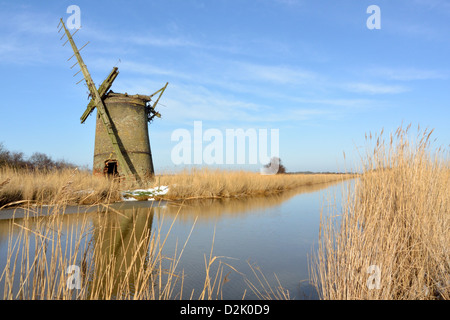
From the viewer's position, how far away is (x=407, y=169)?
10.9 ft

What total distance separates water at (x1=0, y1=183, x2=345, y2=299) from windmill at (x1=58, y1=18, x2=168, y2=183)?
395cm

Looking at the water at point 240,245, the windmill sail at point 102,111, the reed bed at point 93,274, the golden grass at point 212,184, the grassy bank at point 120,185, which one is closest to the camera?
the reed bed at point 93,274

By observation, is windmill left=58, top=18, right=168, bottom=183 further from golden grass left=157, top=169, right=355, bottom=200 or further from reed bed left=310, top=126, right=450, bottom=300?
reed bed left=310, top=126, right=450, bottom=300

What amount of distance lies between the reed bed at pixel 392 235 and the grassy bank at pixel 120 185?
4118mm

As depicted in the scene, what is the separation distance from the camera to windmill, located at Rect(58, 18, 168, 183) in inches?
453

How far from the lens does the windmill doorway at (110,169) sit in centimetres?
1155

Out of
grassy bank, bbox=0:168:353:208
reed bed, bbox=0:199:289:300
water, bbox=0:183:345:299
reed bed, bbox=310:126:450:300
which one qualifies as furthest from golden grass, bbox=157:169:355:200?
reed bed, bbox=310:126:450:300

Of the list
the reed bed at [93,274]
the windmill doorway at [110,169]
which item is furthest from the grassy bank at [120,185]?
the reed bed at [93,274]

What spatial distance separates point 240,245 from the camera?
15.4 ft

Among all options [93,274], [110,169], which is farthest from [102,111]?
[93,274]

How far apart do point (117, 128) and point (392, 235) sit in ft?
35.1

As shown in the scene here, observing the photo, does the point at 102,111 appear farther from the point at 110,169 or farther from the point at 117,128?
the point at 110,169

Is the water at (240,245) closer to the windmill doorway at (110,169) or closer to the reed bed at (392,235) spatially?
the reed bed at (392,235)
